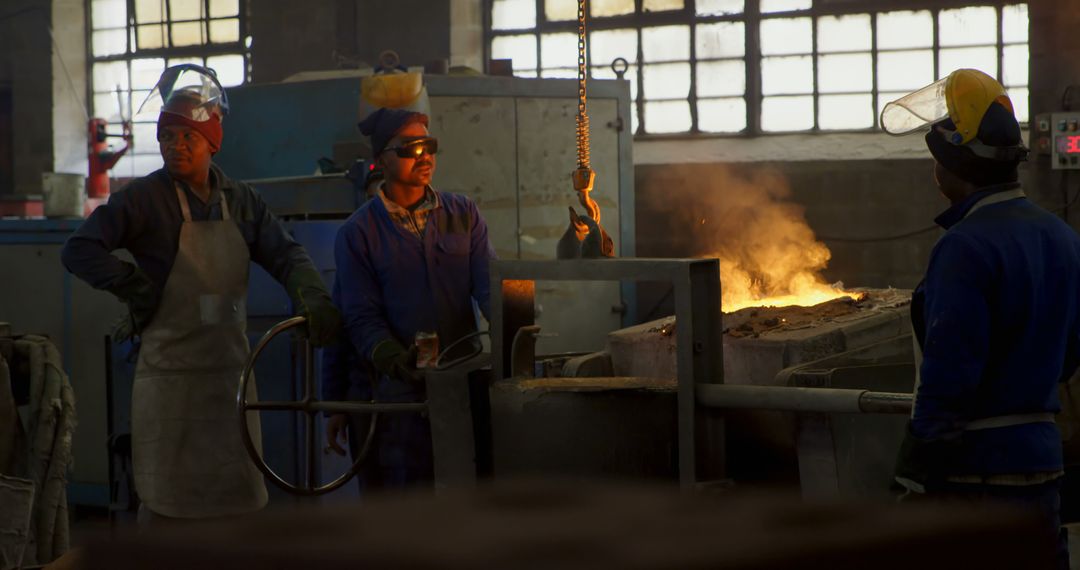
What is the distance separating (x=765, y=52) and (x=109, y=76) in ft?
16.2

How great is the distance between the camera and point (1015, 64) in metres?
6.81

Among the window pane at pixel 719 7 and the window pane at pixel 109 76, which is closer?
the window pane at pixel 719 7

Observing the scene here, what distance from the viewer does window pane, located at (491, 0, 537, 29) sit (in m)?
7.73

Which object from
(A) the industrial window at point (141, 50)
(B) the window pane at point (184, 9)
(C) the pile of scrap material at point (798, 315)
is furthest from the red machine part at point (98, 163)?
(C) the pile of scrap material at point (798, 315)

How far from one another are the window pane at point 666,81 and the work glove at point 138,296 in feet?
14.4

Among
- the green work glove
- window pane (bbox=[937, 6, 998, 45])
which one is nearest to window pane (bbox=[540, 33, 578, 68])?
window pane (bbox=[937, 6, 998, 45])

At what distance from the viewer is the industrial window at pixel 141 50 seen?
877 cm

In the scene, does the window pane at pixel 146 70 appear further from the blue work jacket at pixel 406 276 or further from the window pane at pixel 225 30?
the blue work jacket at pixel 406 276

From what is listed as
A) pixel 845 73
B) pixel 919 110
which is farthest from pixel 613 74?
pixel 919 110

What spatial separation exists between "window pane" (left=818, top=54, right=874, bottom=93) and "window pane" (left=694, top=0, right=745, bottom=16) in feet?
1.90

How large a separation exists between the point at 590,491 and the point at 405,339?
2.58 m

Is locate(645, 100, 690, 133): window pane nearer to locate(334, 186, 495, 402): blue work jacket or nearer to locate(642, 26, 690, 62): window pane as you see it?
locate(642, 26, 690, 62): window pane

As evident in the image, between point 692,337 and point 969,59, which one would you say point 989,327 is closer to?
point 692,337

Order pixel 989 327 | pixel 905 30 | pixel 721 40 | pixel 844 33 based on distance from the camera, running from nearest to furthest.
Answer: pixel 989 327 → pixel 905 30 → pixel 844 33 → pixel 721 40
